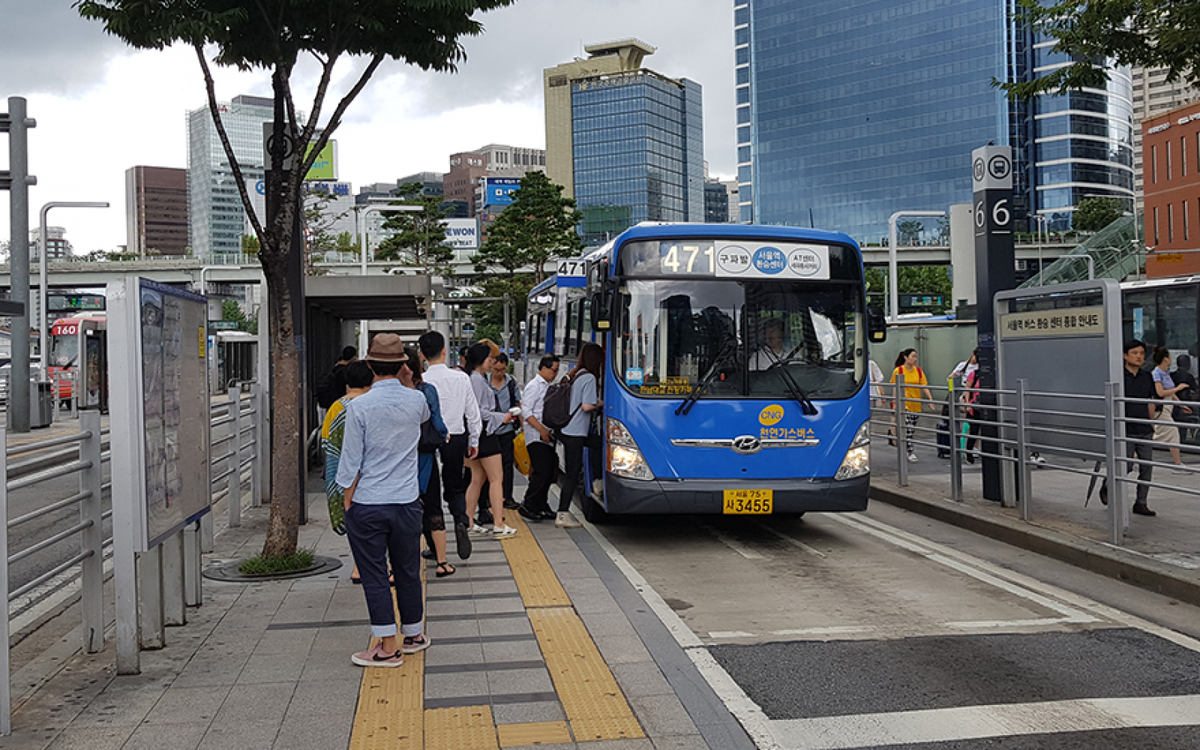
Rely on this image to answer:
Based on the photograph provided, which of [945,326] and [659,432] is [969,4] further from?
[659,432]

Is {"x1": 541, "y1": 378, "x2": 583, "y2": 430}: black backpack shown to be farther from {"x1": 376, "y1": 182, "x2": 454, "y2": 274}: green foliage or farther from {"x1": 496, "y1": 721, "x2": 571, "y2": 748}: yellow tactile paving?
{"x1": 376, "y1": 182, "x2": 454, "y2": 274}: green foliage

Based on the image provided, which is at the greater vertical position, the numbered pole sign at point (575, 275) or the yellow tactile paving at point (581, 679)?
the numbered pole sign at point (575, 275)

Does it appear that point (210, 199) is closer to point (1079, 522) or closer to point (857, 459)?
point (857, 459)

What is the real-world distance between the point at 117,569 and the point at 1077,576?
6846 millimetres

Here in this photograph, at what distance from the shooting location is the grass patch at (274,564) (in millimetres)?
8648

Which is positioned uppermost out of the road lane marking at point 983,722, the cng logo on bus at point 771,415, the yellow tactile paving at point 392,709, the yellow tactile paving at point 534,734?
the cng logo on bus at point 771,415

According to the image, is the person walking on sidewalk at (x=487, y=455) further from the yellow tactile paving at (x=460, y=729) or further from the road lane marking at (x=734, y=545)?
the yellow tactile paving at (x=460, y=729)

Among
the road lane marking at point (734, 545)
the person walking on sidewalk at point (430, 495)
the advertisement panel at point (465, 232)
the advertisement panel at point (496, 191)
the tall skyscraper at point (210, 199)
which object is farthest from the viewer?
the tall skyscraper at point (210, 199)

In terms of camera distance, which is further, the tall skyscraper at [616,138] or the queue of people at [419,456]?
the tall skyscraper at [616,138]

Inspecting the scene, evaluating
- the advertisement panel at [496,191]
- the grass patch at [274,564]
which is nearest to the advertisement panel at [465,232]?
the advertisement panel at [496,191]

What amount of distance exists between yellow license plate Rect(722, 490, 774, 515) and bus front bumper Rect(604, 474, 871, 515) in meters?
0.04

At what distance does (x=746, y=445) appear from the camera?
388 inches

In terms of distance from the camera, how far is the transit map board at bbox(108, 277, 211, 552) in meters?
5.81

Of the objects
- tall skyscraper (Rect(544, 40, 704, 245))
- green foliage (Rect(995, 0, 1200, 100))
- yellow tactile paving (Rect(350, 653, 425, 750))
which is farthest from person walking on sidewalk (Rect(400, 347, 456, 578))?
tall skyscraper (Rect(544, 40, 704, 245))
